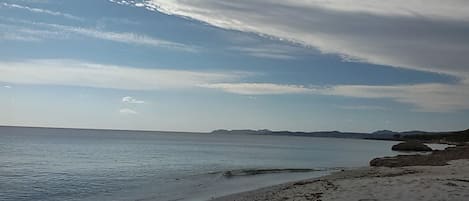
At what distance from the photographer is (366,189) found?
1891 centimetres

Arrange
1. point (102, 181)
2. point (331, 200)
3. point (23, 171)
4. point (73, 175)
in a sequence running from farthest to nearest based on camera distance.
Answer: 1. point (23, 171)
2. point (73, 175)
3. point (102, 181)
4. point (331, 200)

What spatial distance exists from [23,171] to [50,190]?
16.2 metres

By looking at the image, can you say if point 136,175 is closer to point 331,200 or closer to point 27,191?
point 27,191

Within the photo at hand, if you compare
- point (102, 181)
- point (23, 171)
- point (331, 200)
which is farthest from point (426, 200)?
point (23, 171)

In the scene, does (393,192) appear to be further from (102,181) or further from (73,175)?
(73,175)

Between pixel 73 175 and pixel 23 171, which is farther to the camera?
pixel 23 171

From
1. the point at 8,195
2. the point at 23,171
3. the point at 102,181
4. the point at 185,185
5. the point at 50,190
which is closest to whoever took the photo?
the point at 8,195

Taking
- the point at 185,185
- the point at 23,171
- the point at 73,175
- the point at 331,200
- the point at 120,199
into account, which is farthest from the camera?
the point at 23,171

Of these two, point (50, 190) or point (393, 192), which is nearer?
point (393, 192)

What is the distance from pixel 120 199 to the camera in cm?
2789

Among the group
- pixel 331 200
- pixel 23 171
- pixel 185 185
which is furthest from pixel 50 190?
pixel 331 200

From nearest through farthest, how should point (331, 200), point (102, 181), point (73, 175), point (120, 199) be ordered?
point (331, 200) → point (120, 199) → point (102, 181) → point (73, 175)

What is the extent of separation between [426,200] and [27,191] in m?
25.0

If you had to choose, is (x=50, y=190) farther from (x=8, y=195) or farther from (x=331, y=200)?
(x=331, y=200)
